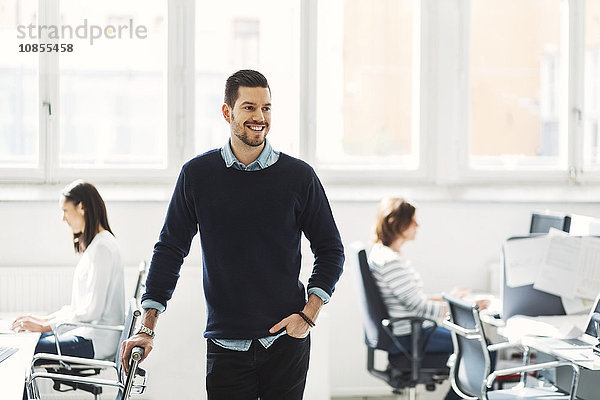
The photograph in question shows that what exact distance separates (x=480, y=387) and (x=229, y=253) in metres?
1.66

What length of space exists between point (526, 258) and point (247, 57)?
2.27 metres

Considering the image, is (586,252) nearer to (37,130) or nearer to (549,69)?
(549,69)

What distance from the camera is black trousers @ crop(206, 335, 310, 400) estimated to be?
246 cm

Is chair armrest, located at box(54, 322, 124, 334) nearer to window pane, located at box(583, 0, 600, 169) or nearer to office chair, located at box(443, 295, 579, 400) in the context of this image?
office chair, located at box(443, 295, 579, 400)

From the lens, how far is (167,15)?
16.8ft

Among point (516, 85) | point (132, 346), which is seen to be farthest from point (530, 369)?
point (516, 85)

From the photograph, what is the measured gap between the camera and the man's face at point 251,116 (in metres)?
2.50

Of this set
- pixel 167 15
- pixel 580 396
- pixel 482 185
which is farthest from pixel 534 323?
pixel 167 15

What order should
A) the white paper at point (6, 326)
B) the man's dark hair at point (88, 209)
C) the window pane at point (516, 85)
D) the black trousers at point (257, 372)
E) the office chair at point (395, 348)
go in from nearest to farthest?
the black trousers at point (257, 372)
the white paper at point (6, 326)
the man's dark hair at point (88, 209)
the office chair at point (395, 348)
the window pane at point (516, 85)

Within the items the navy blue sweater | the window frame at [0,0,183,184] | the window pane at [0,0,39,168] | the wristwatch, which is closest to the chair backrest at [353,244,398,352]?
the window frame at [0,0,183,184]

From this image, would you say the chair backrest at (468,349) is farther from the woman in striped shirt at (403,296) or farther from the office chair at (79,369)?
the office chair at (79,369)

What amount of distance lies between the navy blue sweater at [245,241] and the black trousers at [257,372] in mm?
61

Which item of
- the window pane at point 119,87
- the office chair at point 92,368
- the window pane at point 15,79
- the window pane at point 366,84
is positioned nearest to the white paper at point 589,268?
the window pane at point 366,84

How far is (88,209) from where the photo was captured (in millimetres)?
4180
